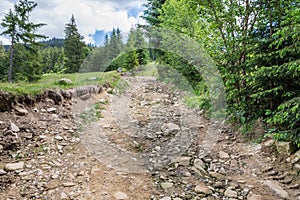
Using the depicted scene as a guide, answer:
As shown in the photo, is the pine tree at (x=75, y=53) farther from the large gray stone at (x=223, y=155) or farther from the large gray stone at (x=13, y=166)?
the large gray stone at (x=223, y=155)

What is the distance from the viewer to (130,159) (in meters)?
3.68

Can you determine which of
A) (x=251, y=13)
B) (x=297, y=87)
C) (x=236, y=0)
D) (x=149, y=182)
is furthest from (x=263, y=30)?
(x=149, y=182)

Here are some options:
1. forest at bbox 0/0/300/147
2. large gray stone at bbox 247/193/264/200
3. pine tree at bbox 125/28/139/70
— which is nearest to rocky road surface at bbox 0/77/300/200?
Answer: large gray stone at bbox 247/193/264/200

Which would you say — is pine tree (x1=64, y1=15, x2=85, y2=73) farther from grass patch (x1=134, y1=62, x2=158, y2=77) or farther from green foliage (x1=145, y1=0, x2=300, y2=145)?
green foliage (x1=145, y1=0, x2=300, y2=145)

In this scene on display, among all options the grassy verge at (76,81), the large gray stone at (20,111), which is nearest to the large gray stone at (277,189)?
the large gray stone at (20,111)

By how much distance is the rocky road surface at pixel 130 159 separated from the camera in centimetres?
275

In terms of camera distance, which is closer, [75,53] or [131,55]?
[131,55]

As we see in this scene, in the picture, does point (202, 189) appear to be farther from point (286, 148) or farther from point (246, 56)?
point (246, 56)

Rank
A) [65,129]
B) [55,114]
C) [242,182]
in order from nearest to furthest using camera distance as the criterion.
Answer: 1. [242,182]
2. [65,129]
3. [55,114]

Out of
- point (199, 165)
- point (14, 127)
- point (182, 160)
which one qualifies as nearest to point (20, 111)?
point (14, 127)

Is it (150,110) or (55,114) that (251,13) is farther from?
(55,114)

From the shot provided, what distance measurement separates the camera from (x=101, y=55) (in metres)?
6.66

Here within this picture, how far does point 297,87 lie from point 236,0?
2.25 metres

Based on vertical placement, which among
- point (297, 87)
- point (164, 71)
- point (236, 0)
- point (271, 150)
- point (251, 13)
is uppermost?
point (236, 0)
